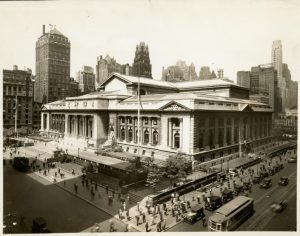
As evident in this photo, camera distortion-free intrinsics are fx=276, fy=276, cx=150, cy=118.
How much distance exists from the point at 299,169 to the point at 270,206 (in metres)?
7.07

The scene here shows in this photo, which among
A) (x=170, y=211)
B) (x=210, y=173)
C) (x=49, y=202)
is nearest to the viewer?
(x=170, y=211)

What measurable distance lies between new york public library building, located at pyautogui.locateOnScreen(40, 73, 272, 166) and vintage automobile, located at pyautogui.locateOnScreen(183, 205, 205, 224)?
694 inches

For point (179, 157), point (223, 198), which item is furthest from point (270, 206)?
point (179, 157)

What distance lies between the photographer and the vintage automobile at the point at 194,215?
1043 inches

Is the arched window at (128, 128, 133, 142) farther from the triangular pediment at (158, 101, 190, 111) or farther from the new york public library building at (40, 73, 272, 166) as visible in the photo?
the triangular pediment at (158, 101, 190, 111)

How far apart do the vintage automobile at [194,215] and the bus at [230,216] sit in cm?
208

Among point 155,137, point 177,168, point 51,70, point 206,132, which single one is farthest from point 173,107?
point 51,70

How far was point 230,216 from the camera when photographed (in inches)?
963

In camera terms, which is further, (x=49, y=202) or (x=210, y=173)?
(x=210, y=173)

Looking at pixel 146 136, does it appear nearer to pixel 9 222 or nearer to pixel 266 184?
pixel 266 184

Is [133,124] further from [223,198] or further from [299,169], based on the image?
[299,169]

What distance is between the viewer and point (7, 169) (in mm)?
46094

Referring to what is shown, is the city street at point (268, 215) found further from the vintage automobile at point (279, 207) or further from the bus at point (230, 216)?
the bus at point (230, 216)

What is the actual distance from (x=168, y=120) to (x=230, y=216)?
2710 centimetres
